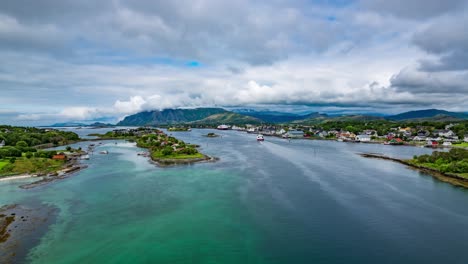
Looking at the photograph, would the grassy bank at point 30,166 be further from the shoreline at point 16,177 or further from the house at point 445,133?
the house at point 445,133

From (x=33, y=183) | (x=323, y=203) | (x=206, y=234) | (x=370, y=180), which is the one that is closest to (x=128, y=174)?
(x=33, y=183)

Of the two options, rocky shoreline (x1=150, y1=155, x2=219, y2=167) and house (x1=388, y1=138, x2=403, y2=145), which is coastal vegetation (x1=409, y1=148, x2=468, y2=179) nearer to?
rocky shoreline (x1=150, y1=155, x2=219, y2=167)

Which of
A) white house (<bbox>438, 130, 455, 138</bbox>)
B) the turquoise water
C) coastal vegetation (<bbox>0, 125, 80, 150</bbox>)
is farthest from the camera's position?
white house (<bbox>438, 130, 455, 138</bbox>)

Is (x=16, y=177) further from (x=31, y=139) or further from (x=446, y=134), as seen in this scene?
(x=446, y=134)

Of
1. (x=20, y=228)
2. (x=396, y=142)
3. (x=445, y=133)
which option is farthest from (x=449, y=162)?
(x=445, y=133)

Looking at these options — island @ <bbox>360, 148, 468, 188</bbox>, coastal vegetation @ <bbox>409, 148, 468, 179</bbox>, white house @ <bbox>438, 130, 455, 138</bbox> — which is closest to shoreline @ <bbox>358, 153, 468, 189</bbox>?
island @ <bbox>360, 148, 468, 188</bbox>

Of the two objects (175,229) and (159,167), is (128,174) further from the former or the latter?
(175,229)
